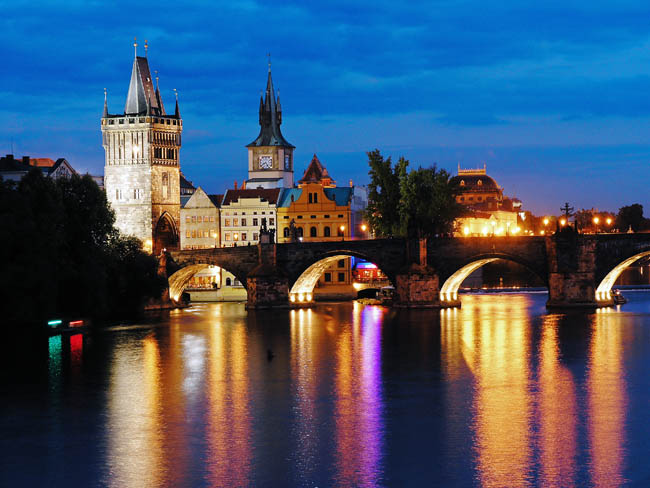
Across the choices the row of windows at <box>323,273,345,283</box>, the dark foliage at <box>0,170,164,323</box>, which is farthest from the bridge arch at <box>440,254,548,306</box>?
the dark foliage at <box>0,170,164,323</box>

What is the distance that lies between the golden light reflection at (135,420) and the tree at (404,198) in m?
33.1

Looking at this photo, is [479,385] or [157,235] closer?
[479,385]

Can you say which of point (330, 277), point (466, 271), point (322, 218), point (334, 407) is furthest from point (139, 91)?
point (334, 407)

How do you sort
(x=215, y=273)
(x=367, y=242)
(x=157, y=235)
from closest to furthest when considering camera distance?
(x=367, y=242) < (x=215, y=273) < (x=157, y=235)

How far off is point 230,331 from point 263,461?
31.7 m

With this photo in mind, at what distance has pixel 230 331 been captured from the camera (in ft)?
192

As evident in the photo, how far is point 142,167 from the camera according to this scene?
350ft

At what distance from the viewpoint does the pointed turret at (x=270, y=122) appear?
120250 mm

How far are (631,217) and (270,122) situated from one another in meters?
56.2

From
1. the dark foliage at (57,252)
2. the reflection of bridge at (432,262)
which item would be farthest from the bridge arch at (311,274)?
the dark foliage at (57,252)

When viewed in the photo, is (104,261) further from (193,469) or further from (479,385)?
(193,469)

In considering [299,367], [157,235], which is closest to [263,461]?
[299,367]

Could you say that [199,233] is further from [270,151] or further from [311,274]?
[311,274]

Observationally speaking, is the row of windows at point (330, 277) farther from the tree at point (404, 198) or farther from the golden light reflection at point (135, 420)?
the golden light reflection at point (135, 420)
